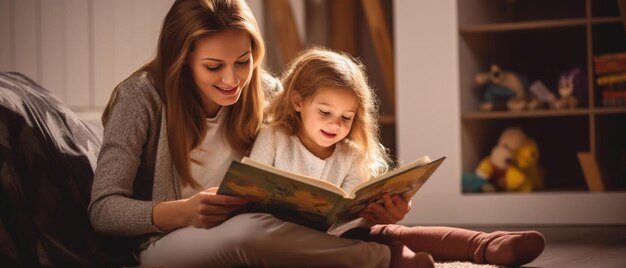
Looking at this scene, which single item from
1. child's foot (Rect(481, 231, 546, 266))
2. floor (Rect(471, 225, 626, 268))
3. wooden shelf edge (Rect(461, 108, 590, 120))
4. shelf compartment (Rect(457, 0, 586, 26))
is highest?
shelf compartment (Rect(457, 0, 586, 26))

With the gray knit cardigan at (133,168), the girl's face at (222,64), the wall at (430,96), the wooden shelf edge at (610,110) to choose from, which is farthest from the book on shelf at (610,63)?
the gray knit cardigan at (133,168)

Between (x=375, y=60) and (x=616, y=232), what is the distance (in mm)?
1372

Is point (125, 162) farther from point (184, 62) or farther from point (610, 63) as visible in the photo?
point (610, 63)

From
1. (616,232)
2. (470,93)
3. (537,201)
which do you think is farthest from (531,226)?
(470,93)

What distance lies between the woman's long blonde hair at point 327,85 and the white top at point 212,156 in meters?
0.12

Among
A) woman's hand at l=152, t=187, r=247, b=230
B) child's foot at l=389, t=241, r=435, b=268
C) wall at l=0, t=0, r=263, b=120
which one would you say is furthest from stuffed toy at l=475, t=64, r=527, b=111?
woman's hand at l=152, t=187, r=247, b=230

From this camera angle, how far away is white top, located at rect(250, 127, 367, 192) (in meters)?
1.80

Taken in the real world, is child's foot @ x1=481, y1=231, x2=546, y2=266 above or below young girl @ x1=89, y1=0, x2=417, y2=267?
below

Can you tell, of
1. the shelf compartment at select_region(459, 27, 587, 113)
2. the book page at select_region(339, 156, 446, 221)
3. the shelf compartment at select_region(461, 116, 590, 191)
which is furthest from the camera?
the shelf compartment at select_region(461, 116, 590, 191)

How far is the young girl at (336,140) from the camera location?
5.76ft

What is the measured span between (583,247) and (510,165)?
89 cm

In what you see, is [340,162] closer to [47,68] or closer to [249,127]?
[249,127]

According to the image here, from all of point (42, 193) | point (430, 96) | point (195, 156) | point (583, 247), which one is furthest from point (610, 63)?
point (42, 193)

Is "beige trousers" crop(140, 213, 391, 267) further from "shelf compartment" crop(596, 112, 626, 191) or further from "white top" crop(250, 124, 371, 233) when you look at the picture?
"shelf compartment" crop(596, 112, 626, 191)
